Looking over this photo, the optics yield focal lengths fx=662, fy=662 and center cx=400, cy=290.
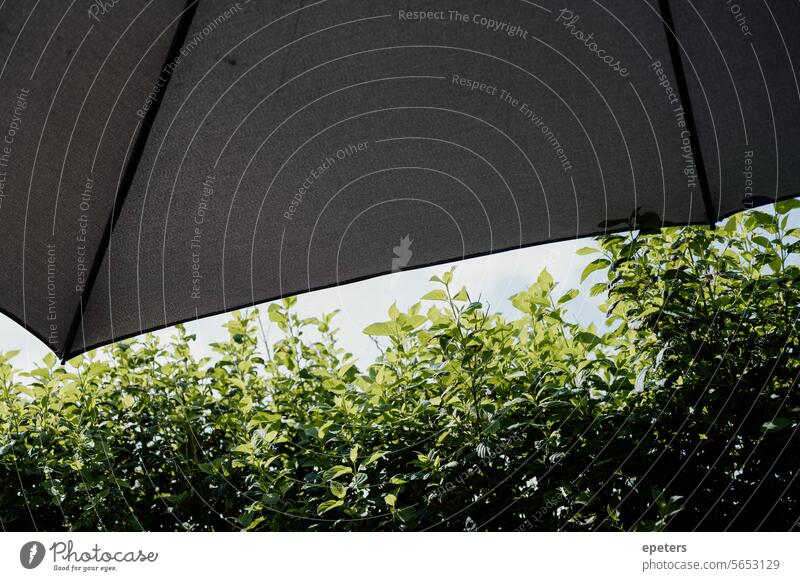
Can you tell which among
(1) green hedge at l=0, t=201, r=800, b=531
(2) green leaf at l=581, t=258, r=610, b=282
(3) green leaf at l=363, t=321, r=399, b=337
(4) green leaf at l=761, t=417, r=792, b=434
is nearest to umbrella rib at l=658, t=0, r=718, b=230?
(1) green hedge at l=0, t=201, r=800, b=531

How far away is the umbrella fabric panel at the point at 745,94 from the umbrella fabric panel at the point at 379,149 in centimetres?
11

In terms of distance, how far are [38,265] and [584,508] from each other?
8.23 feet

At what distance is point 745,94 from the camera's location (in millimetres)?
2787

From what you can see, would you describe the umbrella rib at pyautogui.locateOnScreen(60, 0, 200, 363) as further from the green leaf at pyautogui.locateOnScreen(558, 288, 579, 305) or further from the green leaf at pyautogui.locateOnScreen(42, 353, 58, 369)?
the green leaf at pyautogui.locateOnScreen(558, 288, 579, 305)

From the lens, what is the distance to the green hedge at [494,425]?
8.71ft

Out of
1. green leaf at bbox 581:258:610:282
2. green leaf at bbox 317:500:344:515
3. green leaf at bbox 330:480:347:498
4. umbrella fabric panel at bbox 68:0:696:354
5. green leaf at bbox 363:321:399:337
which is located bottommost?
green leaf at bbox 317:500:344:515

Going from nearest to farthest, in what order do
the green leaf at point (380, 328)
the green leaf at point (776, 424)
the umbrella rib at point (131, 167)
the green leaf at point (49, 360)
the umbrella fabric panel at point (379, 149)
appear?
the green leaf at point (776, 424) < the umbrella rib at point (131, 167) < the umbrella fabric panel at point (379, 149) < the green leaf at point (380, 328) < the green leaf at point (49, 360)

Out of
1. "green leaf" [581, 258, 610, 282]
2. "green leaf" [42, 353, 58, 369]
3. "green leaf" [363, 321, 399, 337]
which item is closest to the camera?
"green leaf" [581, 258, 610, 282]

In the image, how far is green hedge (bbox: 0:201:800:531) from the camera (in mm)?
2656

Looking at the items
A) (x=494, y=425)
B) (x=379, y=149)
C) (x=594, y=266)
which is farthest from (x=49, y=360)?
(x=594, y=266)

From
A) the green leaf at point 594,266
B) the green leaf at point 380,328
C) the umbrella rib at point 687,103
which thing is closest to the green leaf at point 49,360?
the green leaf at point 380,328

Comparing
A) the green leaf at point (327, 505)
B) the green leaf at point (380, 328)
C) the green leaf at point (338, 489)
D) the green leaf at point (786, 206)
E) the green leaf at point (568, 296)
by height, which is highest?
the green leaf at point (786, 206)

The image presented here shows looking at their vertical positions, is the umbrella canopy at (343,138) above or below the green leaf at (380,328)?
above

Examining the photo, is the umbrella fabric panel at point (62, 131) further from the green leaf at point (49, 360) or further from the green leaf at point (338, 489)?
the green leaf at point (338, 489)
